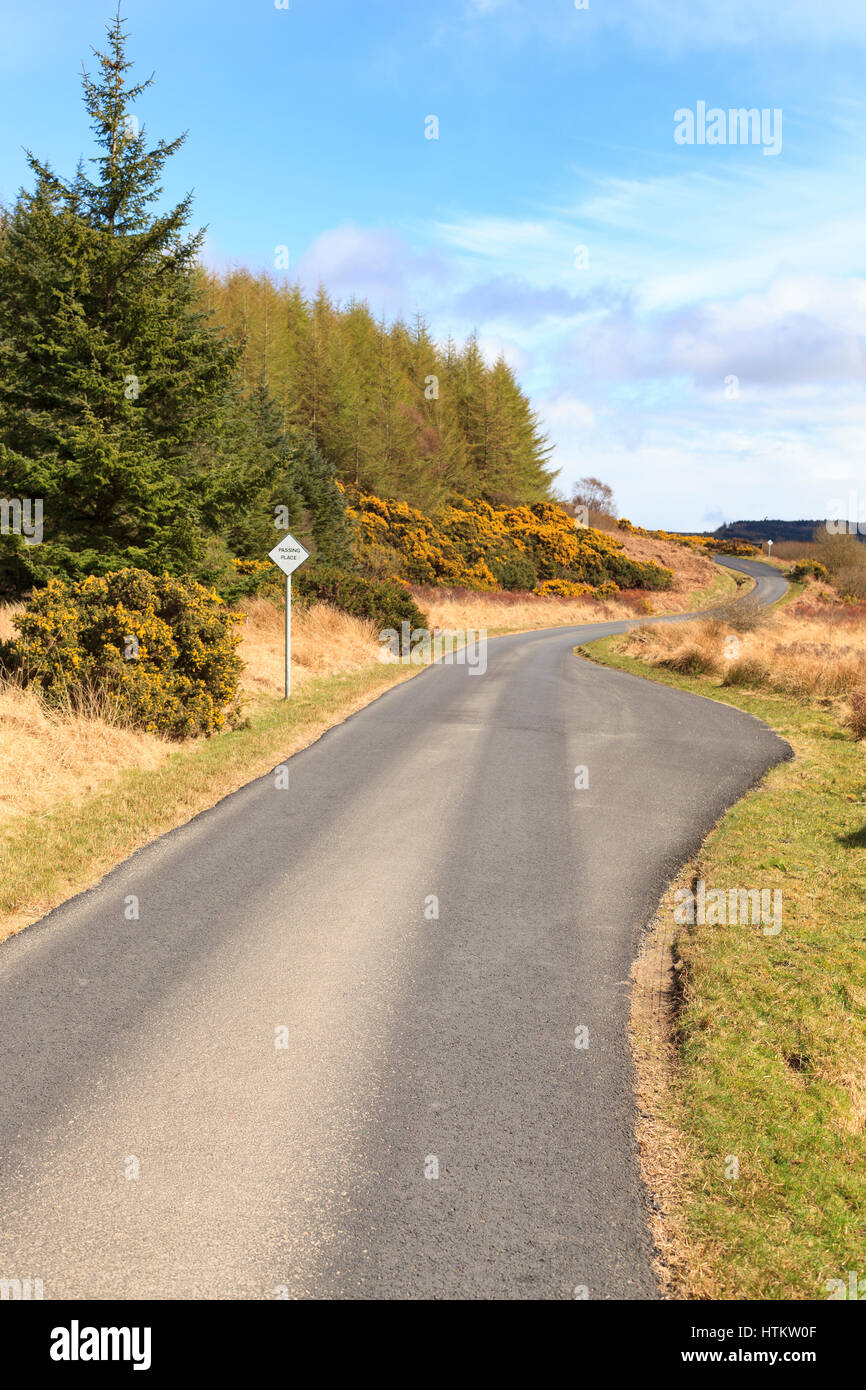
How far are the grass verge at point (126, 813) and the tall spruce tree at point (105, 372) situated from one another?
4.86 m

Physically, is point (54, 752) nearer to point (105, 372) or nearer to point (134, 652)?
point (134, 652)

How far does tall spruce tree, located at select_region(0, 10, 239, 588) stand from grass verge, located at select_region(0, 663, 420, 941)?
4858 mm

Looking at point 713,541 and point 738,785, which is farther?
point 713,541

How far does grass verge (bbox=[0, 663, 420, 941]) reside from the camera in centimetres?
668

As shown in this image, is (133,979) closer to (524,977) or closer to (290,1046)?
(290,1046)

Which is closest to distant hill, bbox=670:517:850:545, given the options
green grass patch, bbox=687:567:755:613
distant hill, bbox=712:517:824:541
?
distant hill, bbox=712:517:824:541

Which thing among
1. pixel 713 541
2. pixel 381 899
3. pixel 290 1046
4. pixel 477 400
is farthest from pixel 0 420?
pixel 713 541

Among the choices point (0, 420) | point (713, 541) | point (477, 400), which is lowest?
point (0, 420)

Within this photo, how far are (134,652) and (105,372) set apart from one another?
24.1 feet

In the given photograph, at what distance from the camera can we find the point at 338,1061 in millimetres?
4438

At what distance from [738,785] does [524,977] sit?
6.15 m

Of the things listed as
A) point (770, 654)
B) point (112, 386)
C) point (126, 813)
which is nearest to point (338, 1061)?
point (126, 813)
